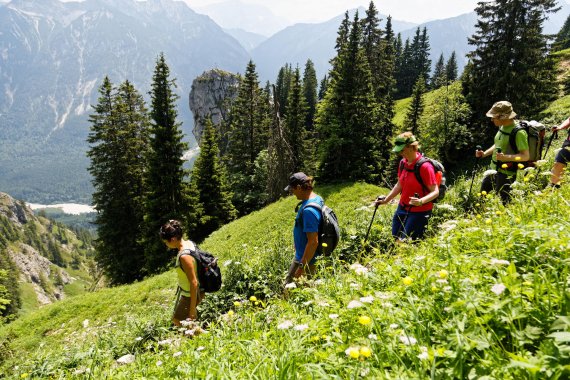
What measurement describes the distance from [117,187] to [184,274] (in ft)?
89.3

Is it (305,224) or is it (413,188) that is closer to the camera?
(305,224)

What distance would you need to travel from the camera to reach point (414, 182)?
532 cm

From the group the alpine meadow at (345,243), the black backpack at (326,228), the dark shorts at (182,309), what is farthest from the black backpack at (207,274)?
the black backpack at (326,228)

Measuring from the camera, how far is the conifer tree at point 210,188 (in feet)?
108

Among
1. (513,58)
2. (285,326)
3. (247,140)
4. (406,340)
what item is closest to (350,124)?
(513,58)

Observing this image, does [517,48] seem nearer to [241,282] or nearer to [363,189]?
[363,189]

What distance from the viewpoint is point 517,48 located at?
26.8 metres

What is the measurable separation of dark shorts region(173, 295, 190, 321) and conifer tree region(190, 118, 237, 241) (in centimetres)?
2737

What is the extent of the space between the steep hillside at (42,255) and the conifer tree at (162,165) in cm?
9855

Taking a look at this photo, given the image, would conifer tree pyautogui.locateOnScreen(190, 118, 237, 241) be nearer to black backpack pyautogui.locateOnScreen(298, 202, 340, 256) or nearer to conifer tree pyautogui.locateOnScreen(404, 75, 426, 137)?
conifer tree pyautogui.locateOnScreen(404, 75, 426, 137)

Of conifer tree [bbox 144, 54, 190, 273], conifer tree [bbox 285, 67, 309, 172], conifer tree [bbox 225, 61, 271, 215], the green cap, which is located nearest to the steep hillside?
conifer tree [bbox 225, 61, 271, 215]

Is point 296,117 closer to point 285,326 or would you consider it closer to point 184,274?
point 184,274

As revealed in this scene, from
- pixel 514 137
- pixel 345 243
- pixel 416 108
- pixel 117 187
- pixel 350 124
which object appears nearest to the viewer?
pixel 514 137

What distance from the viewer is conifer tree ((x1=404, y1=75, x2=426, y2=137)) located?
37.3 m
